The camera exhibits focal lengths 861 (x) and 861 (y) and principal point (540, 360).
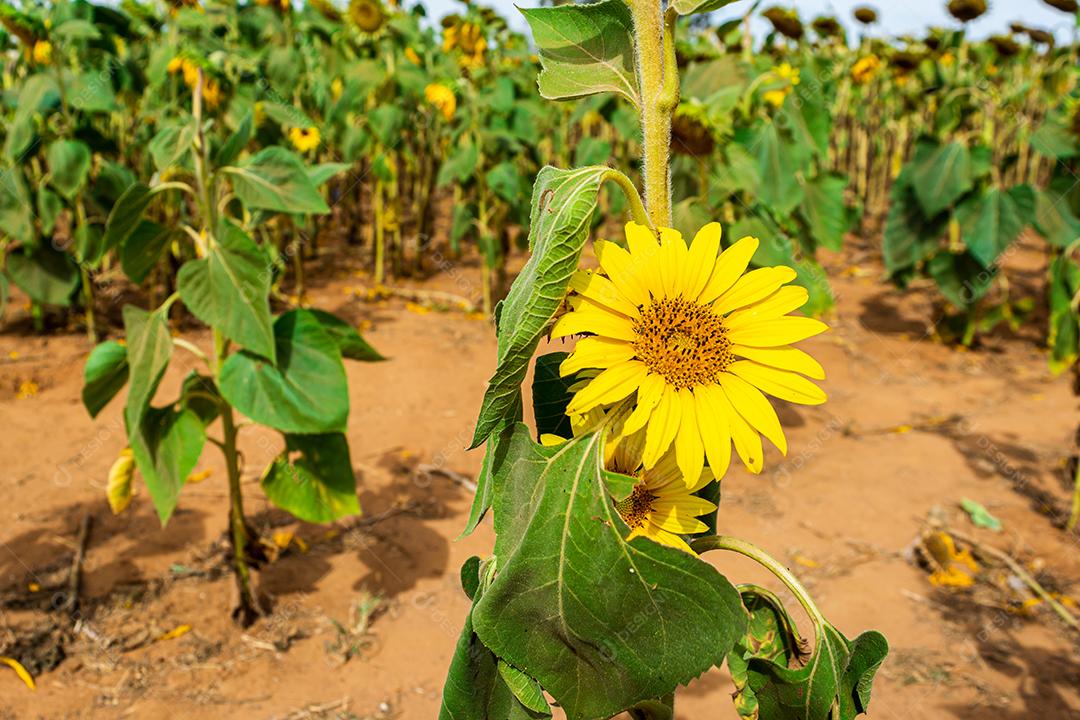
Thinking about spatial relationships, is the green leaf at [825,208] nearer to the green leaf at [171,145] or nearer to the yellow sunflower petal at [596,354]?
the green leaf at [171,145]

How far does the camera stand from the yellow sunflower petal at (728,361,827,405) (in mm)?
768

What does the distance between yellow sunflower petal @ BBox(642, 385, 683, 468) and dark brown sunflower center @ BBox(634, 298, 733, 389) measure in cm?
2

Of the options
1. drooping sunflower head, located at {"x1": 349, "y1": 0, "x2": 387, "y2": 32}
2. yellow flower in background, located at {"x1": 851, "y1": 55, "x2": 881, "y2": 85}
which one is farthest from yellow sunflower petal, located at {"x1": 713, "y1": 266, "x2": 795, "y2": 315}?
yellow flower in background, located at {"x1": 851, "y1": 55, "x2": 881, "y2": 85}

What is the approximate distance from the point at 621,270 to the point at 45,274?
5.26 metres

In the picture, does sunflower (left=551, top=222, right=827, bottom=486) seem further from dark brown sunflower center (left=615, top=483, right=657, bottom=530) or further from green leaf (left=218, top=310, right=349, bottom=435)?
green leaf (left=218, top=310, right=349, bottom=435)

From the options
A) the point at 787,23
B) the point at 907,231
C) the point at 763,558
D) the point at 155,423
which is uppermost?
the point at 787,23

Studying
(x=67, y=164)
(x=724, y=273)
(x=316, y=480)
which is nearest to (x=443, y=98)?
(x=67, y=164)

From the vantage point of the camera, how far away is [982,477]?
392 cm

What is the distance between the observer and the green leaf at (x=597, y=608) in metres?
0.73

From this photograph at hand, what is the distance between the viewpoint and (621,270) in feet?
2.51

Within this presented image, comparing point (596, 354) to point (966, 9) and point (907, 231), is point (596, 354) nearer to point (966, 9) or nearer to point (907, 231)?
point (907, 231)

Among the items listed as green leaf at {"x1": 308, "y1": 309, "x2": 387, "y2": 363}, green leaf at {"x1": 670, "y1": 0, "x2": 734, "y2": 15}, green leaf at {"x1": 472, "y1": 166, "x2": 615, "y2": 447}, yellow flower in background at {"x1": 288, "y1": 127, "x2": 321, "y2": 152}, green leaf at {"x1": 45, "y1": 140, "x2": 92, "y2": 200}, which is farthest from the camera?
yellow flower in background at {"x1": 288, "y1": 127, "x2": 321, "y2": 152}

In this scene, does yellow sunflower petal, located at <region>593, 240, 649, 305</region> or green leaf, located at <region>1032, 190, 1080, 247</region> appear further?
green leaf, located at <region>1032, 190, 1080, 247</region>

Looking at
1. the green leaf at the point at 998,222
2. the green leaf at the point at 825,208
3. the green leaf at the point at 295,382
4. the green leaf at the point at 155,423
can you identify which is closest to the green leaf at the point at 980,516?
the green leaf at the point at 825,208
